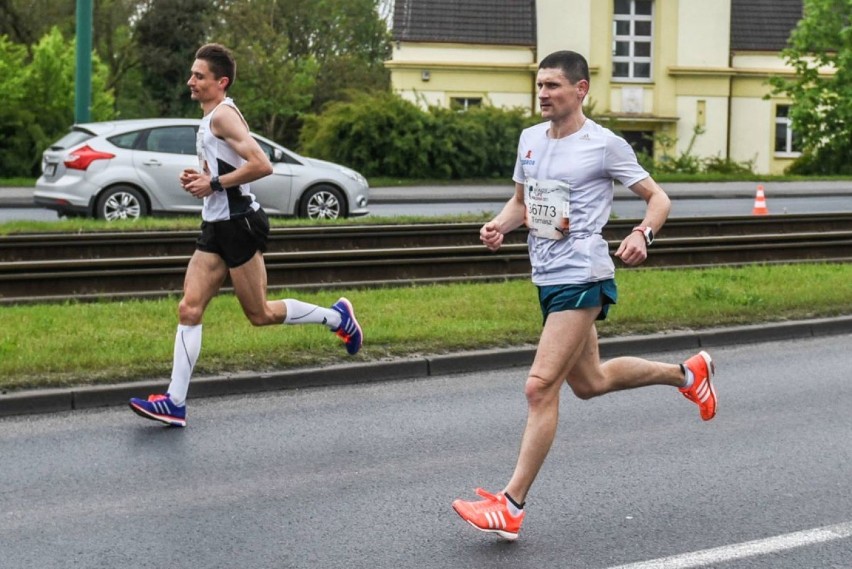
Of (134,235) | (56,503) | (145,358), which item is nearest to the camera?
(56,503)

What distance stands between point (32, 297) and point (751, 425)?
22.0 ft

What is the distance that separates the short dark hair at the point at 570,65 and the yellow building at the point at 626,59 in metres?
41.5

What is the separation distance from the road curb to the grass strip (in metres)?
0.19

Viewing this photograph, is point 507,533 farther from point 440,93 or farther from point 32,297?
point 440,93

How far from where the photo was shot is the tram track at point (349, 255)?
12891mm

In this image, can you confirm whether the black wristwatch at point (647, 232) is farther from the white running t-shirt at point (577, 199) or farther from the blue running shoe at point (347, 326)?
the blue running shoe at point (347, 326)

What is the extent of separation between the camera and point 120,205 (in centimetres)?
1933

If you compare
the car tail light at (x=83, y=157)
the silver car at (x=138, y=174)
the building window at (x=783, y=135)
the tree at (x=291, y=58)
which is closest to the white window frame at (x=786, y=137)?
the building window at (x=783, y=135)

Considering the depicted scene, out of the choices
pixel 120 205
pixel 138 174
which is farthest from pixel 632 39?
pixel 120 205

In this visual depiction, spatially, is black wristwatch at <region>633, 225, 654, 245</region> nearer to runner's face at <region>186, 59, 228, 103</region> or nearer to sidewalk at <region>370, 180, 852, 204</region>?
runner's face at <region>186, 59, 228, 103</region>

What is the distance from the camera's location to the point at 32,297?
40.6 ft

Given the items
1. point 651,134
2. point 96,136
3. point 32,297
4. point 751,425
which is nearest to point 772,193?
point 651,134

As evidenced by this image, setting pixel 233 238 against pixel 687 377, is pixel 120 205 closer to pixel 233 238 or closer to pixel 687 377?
pixel 233 238

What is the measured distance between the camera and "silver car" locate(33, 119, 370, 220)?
19234 millimetres
